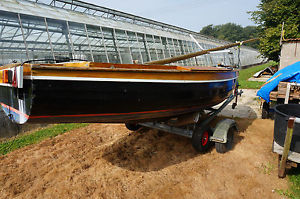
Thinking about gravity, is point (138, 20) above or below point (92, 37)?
above

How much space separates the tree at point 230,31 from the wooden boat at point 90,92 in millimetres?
76235

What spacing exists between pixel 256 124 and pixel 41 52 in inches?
311

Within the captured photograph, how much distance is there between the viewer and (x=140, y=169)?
2906mm

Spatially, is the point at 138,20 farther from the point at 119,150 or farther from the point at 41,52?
the point at 119,150

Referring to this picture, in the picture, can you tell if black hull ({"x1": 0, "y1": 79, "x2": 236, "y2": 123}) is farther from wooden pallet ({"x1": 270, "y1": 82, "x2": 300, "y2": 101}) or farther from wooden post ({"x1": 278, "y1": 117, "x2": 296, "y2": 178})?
wooden pallet ({"x1": 270, "y1": 82, "x2": 300, "y2": 101})

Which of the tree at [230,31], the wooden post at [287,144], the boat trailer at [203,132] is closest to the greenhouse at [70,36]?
the boat trailer at [203,132]

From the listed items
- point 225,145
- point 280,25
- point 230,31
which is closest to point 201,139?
point 225,145

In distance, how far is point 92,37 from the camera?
8133mm

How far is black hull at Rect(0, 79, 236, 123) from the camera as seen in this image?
180 cm

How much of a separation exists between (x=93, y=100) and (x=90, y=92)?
11 centimetres

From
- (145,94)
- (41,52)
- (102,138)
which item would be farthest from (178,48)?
(145,94)

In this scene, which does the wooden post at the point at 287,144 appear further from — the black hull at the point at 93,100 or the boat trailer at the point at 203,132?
the black hull at the point at 93,100

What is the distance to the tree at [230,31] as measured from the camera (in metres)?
70.9

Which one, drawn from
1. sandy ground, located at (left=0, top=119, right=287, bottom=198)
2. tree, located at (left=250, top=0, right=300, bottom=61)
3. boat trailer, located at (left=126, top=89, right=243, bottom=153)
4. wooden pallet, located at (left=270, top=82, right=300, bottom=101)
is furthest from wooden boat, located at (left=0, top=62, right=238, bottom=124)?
tree, located at (left=250, top=0, right=300, bottom=61)
